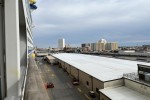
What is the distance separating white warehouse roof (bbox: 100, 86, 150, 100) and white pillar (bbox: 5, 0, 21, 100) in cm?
1643

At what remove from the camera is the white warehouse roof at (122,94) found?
832 inches

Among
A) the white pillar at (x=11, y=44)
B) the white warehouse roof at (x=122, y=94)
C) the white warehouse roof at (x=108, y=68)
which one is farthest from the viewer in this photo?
the white warehouse roof at (x=108, y=68)

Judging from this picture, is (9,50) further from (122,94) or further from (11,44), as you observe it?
(122,94)

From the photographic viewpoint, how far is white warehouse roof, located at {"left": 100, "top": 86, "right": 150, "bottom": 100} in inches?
832

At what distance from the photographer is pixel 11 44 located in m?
7.57

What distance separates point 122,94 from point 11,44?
1893 centimetres

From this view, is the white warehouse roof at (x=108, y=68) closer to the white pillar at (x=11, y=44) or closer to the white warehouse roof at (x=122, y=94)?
the white warehouse roof at (x=122, y=94)

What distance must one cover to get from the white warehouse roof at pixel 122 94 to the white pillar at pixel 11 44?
16.4 meters

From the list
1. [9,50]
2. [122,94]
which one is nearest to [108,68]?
[122,94]

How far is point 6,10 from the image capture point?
741 centimetres

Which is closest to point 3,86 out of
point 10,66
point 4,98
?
point 4,98

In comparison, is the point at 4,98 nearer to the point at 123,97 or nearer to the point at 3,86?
the point at 3,86

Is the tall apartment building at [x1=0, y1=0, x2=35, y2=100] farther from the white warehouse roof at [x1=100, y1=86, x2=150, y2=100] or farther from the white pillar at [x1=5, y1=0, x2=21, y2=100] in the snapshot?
the white warehouse roof at [x1=100, y1=86, x2=150, y2=100]

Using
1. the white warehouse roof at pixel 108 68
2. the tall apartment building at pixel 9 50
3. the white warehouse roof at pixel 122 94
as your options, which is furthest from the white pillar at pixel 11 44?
the white warehouse roof at pixel 108 68
